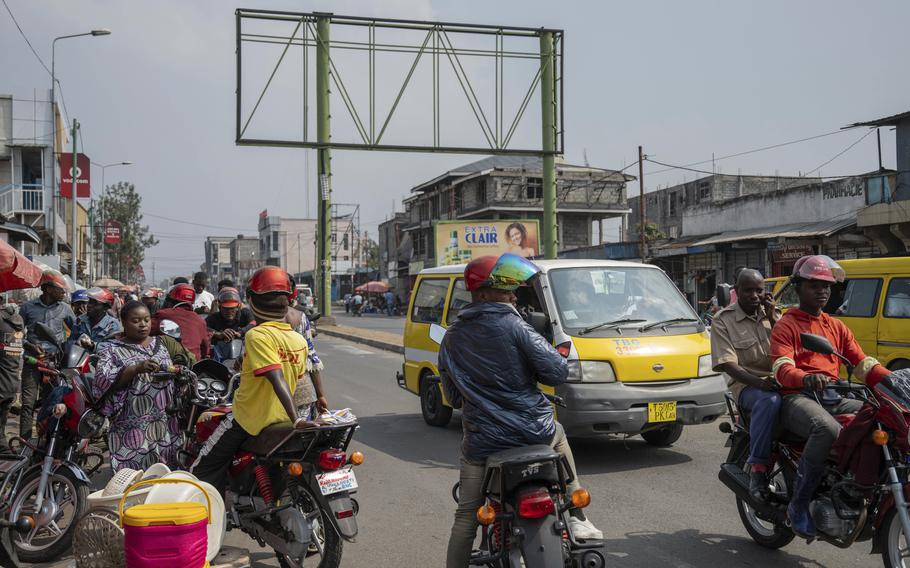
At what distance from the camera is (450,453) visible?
843 cm

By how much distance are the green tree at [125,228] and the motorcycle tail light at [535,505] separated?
5728 cm

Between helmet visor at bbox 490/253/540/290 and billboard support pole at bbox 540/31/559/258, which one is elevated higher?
billboard support pole at bbox 540/31/559/258

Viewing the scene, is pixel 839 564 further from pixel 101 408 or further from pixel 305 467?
pixel 101 408

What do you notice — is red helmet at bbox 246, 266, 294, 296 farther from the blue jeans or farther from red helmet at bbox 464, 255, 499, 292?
the blue jeans

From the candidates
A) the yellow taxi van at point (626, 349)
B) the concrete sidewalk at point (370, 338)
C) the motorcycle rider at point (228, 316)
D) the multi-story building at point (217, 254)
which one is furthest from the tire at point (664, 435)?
the multi-story building at point (217, 254)

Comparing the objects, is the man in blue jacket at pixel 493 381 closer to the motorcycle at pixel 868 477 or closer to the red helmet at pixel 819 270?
the motorcycle at pixel 868 477

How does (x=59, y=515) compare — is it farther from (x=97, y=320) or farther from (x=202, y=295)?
(x=202, y=295)

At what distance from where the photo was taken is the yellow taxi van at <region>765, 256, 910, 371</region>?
990 centimetres

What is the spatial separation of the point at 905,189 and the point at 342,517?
26825 millimetres

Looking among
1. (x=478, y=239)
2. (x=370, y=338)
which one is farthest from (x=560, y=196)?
(x=370, y=338)

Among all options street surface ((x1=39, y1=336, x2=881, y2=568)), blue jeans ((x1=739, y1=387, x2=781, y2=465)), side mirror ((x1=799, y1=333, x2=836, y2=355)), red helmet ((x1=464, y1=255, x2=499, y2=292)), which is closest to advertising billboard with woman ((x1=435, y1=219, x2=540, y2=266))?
street surface ((x1=39, y1=336, x2=881, y2=568))

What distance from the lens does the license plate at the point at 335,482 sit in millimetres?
4379

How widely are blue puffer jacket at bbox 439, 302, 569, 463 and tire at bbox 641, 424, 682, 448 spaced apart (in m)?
4.89

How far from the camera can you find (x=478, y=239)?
40.7 meters
